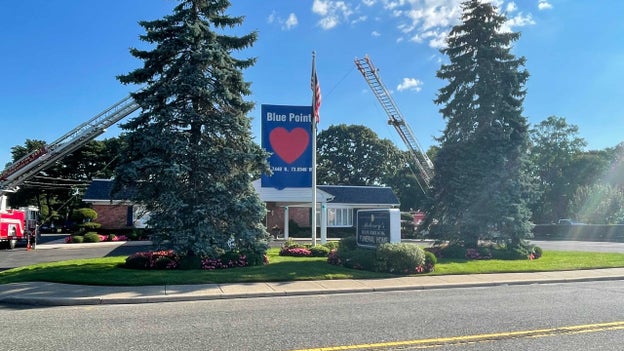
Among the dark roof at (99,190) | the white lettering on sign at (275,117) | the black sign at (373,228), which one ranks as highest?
the white lettering on sign at (275,117)

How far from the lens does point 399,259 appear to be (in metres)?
14.9

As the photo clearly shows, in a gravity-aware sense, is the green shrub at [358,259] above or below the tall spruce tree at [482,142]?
below

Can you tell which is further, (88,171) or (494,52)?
(88,171)

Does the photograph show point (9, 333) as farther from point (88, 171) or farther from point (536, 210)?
point (536, 210)

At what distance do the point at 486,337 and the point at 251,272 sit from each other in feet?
29.1

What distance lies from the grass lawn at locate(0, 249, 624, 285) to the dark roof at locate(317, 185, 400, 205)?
2506cm

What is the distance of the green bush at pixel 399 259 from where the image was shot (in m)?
14.9

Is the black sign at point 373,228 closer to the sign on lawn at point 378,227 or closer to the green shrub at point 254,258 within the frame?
the sign on lawn at point 378,227

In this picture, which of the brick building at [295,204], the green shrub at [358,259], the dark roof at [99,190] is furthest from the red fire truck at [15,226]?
the green shrub at [358,259]

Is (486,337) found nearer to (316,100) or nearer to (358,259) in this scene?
(358,259)

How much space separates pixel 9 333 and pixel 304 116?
16249mm

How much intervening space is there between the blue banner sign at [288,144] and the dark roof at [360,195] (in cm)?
2099

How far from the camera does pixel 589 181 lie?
60.8 m

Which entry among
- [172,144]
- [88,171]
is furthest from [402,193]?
[172,144]
